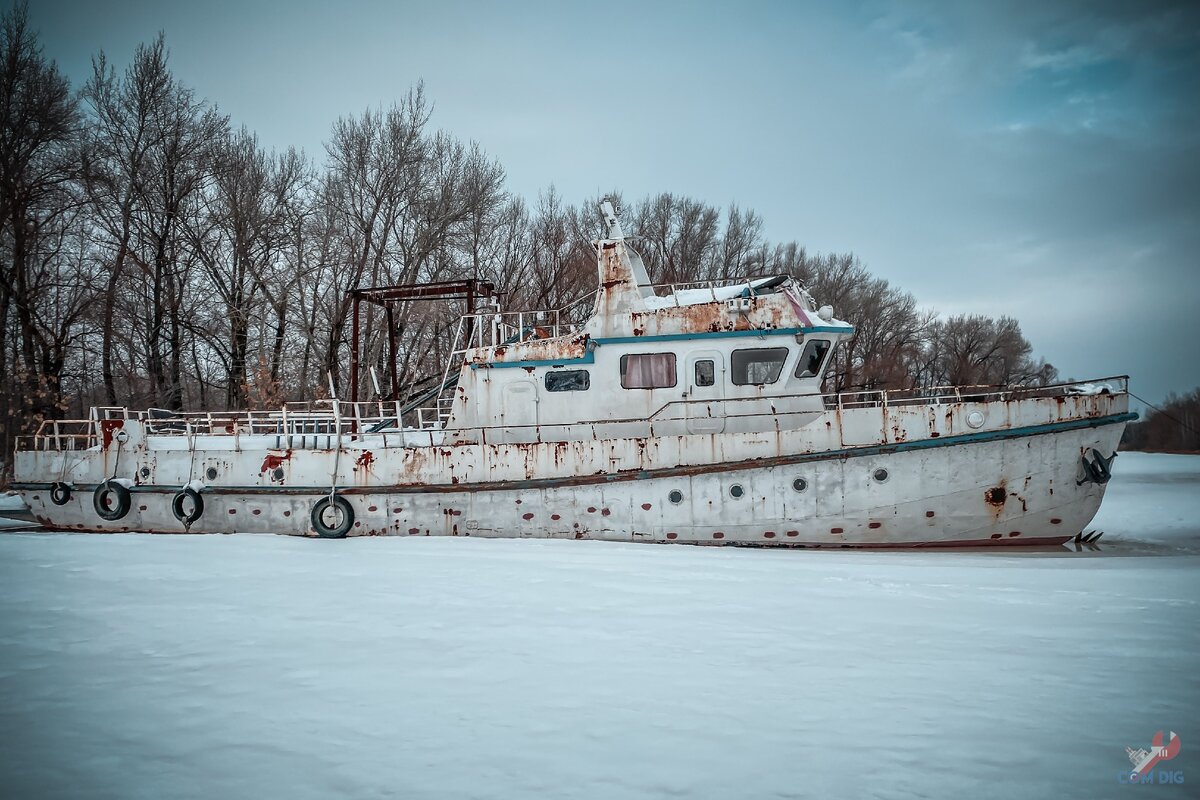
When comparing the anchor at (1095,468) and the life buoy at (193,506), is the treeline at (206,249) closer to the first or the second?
the life buoy at (193,506)

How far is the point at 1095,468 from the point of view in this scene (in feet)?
31.4

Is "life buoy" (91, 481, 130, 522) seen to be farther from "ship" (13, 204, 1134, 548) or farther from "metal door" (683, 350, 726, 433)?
"metal door" (683, 350, 726, 433)

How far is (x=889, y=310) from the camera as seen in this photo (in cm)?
3934

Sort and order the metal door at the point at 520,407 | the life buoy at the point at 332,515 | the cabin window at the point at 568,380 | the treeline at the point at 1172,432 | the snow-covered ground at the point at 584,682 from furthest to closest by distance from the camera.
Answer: the treeline at the point at 1172,432
the metal door at the point at 520,407
the cabin window at the point at 568,380
the life buoy at the point at 332,515
the snow-covered ground at the point at 584,682

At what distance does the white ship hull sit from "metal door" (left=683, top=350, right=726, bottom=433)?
0.54 m

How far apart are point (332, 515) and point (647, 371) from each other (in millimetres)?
5864

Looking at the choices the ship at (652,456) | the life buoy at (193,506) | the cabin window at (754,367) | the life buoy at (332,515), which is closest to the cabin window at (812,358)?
the ship at (652,456)

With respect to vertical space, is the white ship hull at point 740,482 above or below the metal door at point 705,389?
below

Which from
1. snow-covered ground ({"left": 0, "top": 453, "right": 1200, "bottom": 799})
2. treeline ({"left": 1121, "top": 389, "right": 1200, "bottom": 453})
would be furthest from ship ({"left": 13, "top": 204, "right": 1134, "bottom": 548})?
treeline ({"left": 1121, "top": 389, "right": 1200, "bottom": 453})

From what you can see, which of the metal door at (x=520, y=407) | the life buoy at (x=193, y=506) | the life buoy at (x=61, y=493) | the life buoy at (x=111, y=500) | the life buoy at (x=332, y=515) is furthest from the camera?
Result: the life buoy at (x=61, y=493)

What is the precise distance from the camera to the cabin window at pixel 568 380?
11.1 meters

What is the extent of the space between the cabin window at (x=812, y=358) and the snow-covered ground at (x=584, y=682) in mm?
4501

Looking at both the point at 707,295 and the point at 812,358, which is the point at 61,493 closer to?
the point at 707,295

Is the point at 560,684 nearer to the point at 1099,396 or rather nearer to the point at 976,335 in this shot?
the point at 1099,396
